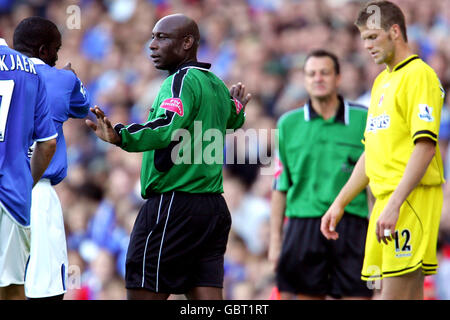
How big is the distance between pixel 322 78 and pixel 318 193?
88cm

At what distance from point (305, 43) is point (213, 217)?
460 centimetres

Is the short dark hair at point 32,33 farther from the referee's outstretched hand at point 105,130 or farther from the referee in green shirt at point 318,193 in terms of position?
the referee in green shirt at point 318,193

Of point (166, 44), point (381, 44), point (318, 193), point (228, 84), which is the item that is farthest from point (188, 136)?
point (228, 84)

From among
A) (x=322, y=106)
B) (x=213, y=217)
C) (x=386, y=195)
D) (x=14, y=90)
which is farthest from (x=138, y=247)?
(x=322, y=106)

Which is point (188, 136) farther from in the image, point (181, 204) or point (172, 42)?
point (172, 42)

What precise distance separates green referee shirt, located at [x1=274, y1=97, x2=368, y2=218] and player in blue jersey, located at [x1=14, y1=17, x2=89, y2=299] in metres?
1.92

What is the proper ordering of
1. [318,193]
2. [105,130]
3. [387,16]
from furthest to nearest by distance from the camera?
[318,193] < [387,16] < [105,130]

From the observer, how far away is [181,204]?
4387mm

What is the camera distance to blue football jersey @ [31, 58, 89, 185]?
4.84 metres

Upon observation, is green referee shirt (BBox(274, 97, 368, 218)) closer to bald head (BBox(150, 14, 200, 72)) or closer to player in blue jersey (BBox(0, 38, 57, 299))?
bald head (BBox(150, 14, 200, 72))

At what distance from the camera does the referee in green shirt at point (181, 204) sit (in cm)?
434

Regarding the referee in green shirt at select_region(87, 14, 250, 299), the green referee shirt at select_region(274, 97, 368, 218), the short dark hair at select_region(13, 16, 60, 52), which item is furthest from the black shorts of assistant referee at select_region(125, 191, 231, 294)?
the green referee shirt at select_region(274, 97, 368, 218)

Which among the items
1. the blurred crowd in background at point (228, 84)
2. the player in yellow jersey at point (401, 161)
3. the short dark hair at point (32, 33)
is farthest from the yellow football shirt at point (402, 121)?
the blurred crowd in background at point (228, 84)

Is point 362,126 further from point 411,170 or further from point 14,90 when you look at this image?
point 14,90
